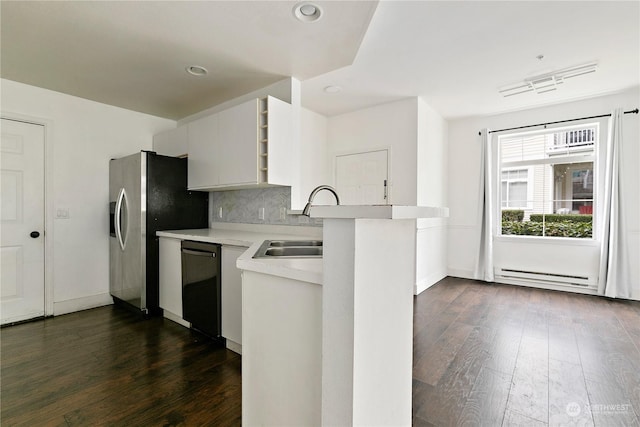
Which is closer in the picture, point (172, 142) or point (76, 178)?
point (76, 178)

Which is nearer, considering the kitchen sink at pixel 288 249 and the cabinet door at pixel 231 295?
the kitchen sink at pixel 288 249

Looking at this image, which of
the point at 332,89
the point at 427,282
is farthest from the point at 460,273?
the point at 332,89

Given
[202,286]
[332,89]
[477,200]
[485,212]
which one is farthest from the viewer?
[477,200]

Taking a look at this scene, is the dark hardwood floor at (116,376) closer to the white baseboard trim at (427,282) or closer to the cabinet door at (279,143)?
the cabinet door at (279,143)

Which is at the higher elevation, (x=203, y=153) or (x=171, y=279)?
(x=203, y=153)

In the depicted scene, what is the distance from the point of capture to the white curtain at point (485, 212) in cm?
454

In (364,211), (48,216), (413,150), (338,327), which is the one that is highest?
(413,150)

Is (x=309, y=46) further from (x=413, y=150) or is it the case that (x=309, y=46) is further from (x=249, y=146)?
(x=413, y=150)

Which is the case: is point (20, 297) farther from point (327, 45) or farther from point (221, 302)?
point (327, 45)

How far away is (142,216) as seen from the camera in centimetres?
307

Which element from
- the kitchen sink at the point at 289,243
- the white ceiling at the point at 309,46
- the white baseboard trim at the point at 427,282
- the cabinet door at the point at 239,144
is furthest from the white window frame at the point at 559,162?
the cabinet door at the point at 239,144

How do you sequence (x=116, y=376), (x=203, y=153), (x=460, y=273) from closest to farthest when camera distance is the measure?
(x=116, y=376), (x=203, y=153), (x=460, y=273)

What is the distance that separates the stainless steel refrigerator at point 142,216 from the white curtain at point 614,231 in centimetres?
524

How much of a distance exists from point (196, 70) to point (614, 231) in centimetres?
522
